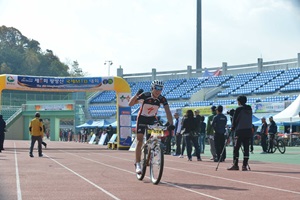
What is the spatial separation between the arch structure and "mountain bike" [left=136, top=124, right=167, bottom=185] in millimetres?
21401

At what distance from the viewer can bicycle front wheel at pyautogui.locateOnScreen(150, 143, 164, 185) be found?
10383 mm

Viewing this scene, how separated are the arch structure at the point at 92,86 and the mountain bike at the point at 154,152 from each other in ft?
70.2

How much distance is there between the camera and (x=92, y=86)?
34.9 metres

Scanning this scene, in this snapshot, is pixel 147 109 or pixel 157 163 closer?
pixel 157 163

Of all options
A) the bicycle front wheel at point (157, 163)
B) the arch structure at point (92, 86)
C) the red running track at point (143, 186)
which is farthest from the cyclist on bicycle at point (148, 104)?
the arch structure at point (92, 86)

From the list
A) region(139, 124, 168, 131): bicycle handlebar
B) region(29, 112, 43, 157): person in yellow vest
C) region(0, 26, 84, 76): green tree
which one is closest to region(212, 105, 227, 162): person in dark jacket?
region(29, 112, 43, 157): person in yellow vest

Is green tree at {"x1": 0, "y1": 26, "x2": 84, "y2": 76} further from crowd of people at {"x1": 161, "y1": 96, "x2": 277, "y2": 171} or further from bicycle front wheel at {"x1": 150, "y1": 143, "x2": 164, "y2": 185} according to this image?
bicycle front wheel at {"x1": 150, "y1": 143, "x2": 164, "y2": 185}

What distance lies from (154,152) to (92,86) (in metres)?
24.5

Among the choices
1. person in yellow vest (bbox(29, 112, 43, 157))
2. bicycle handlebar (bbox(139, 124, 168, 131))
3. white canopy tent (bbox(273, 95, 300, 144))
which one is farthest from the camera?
white canopy tent (bbox(273, 95, 300, 144))

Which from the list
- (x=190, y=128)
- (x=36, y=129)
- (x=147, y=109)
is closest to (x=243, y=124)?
(x=147, y=109)

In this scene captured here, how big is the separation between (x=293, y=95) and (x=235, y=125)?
38.5 metres

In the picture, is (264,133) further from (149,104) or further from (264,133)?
(149,104)

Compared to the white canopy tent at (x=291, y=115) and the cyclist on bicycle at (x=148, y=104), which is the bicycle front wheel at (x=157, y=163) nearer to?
the cyclist on bicycle at (x=148, y=104)

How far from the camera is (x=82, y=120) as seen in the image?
241 ft
